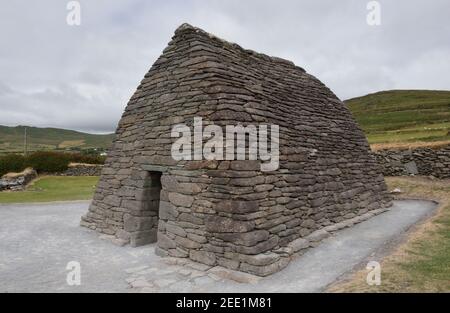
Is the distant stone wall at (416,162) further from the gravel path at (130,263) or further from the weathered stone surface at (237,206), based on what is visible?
the weathered stone surface at (237,206)

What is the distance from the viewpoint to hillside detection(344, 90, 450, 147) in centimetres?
2800

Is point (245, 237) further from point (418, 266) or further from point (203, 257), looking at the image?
point (418, 266)

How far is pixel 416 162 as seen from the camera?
1922 centimetres

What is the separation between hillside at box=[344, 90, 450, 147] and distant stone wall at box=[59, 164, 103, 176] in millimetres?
22505

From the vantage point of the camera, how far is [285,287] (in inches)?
251

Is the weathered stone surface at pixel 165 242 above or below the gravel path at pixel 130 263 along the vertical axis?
above

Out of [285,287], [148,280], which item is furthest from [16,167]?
[285,287]

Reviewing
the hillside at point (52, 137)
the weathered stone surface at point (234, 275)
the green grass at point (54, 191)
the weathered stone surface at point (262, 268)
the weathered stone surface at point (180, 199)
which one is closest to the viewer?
the weathered stone surface at point (234, 275)

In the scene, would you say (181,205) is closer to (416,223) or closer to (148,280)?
(148,280)

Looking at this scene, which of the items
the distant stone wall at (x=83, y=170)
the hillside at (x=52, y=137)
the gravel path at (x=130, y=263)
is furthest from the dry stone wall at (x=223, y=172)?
the hillside at (x=52, y=137)

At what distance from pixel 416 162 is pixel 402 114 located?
105 feet

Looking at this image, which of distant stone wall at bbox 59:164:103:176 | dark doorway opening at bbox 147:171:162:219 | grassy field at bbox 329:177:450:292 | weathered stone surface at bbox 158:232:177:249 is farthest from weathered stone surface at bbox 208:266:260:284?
distant stone wall at bbox 59:164:103:176

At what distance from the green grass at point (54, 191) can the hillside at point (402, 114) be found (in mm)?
18492

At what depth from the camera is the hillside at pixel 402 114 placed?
2800 cm
